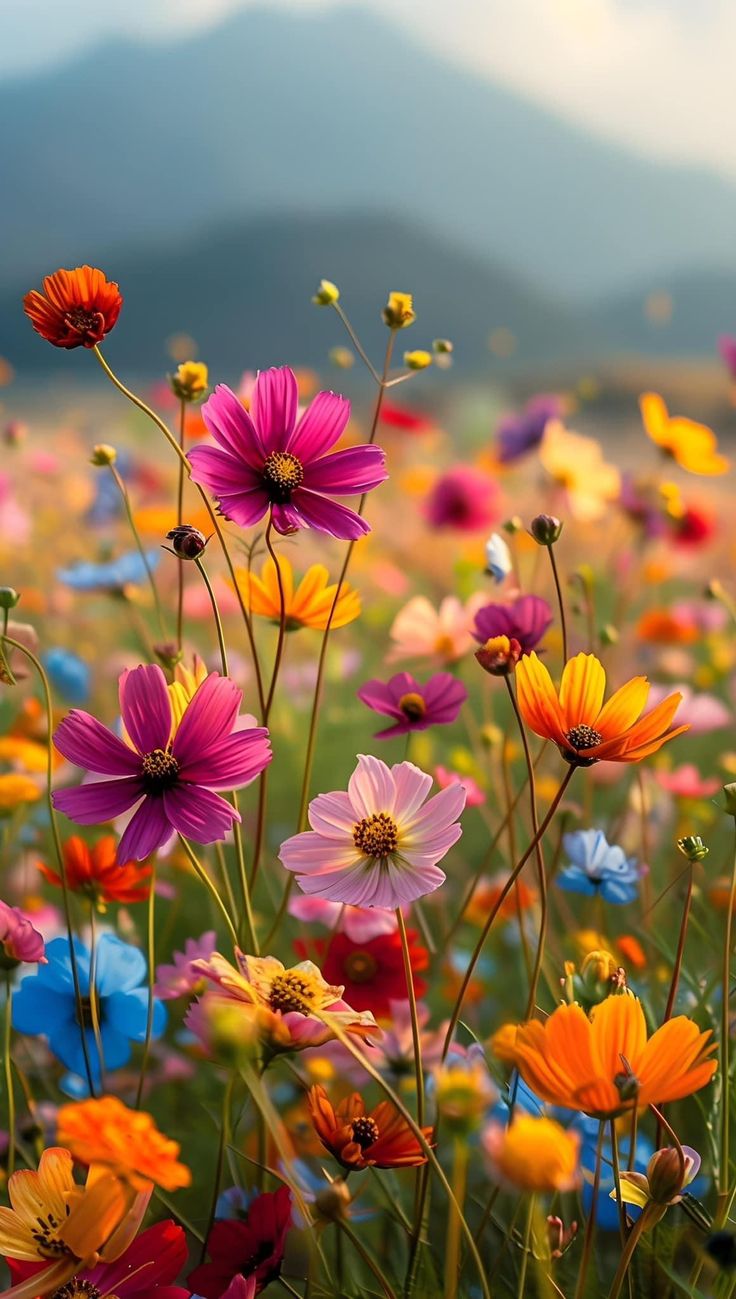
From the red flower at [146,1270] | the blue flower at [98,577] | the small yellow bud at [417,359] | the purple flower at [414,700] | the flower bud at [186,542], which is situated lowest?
the blue flower at [98,577]

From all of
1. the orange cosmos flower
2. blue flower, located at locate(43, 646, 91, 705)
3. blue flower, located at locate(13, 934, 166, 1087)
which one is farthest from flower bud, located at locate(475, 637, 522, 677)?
blue flower, located at locate(43, 646, 91, 705)

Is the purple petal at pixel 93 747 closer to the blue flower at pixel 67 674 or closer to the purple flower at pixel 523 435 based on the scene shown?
the blue flower at pixel 67 674

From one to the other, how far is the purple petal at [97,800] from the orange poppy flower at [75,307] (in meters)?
0.13

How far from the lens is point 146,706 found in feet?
1.10

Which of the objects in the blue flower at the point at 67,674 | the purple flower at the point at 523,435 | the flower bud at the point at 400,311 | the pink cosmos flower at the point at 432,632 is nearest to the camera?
the flower bud at the point at 400,311

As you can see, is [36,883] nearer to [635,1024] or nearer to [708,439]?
[708,439]

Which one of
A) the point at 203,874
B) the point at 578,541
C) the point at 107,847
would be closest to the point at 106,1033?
the point at 107,847

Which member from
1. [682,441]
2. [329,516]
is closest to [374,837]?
[329,516]

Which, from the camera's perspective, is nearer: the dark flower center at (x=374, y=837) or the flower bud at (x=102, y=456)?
the dark flower center at (x=374, y=837)

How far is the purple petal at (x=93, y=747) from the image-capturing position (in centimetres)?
33

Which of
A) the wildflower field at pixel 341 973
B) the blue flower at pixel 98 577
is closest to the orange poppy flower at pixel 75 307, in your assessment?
the wildflower field at pixel 341 973

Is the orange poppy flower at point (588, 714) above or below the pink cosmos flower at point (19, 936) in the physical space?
above

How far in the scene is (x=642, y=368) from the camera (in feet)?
17.1

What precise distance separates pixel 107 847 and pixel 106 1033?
0.09 meters
